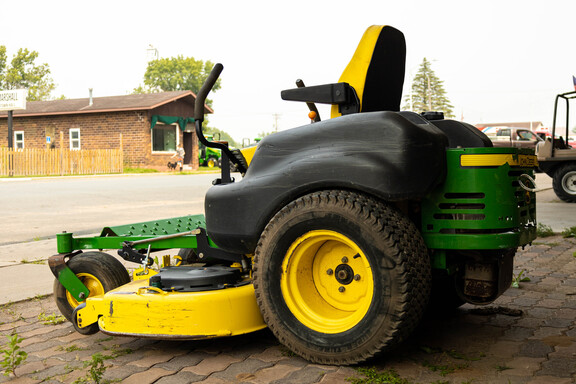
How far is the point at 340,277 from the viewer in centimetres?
306

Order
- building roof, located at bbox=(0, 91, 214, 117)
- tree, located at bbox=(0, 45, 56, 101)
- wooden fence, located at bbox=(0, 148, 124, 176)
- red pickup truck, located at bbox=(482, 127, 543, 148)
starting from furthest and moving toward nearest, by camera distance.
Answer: tree, located at bbox=(0, 45, 56, 101)
building roof, located at bbox=(0, 91, 214, 117)
red pickup truck, located at bbox=(482, 127, 543, 148)
wooden fence, located at bbox=(0, 148, 124, 176)

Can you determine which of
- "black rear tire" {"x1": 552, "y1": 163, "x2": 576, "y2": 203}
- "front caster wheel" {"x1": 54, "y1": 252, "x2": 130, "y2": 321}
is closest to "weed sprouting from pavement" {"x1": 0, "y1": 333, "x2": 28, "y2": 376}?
"front caster wheel" {"x1": 54, "y1": 252, "x2": 130, "y2": 321}

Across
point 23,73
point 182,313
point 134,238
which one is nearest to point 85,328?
point 134,238

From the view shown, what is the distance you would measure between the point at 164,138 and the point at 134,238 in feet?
120

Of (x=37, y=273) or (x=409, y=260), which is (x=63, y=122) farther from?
(x=409, y=260)

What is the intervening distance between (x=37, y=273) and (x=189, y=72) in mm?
72055

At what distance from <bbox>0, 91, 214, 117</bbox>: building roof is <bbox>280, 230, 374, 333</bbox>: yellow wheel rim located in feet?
116

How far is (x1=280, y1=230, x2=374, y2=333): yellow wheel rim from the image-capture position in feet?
9.93

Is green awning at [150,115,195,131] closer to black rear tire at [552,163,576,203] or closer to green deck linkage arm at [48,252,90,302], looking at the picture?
black rear tire at [552,163,576,203]

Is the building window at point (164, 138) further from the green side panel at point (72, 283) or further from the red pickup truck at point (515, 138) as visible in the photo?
the green side panel at point (72, 283)

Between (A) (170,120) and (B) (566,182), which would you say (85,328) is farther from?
(A) (170,120)

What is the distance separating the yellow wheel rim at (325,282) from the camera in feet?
9.93

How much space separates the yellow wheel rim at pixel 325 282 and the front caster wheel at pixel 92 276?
4.16ft

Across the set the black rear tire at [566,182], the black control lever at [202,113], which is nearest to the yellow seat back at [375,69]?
the black control lever at [202,113]
